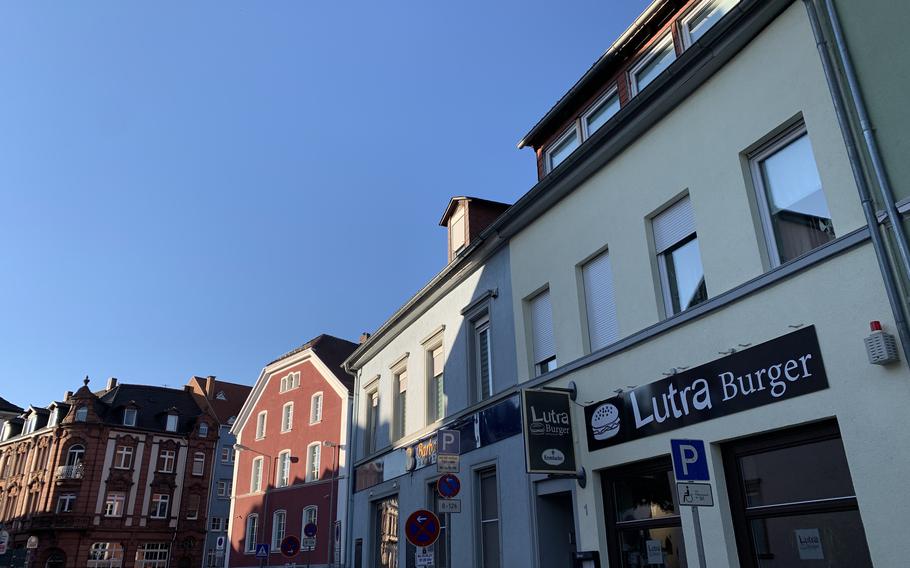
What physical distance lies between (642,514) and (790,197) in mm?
5145

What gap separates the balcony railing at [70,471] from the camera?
178 ft

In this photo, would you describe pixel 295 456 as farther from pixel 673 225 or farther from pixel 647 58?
pixel 673 225

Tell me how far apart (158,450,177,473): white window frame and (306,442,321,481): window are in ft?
99.1

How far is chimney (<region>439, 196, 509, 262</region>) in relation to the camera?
19.7 metres

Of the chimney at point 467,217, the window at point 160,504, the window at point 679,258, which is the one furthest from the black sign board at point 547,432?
the window at point 160,504

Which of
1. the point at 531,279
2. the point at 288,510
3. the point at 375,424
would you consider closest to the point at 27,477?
the point at 288,510

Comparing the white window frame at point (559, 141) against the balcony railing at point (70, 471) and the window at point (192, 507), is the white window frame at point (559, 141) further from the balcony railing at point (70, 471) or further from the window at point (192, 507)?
the window at point (192, 507)

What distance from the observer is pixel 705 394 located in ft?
32.3

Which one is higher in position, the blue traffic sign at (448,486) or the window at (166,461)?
the window at (166,461)

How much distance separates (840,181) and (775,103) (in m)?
1.58

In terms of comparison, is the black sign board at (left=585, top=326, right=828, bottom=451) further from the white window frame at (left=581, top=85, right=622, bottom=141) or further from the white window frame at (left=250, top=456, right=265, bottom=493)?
the white window frame at (left=250, top=456, right=265, bottom=493)

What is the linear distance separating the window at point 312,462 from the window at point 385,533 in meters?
12.5

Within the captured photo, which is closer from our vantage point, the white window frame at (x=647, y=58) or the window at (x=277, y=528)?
the white window frame at (x=647, y=58)

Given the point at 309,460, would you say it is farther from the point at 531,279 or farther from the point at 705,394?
the point at 705,394
